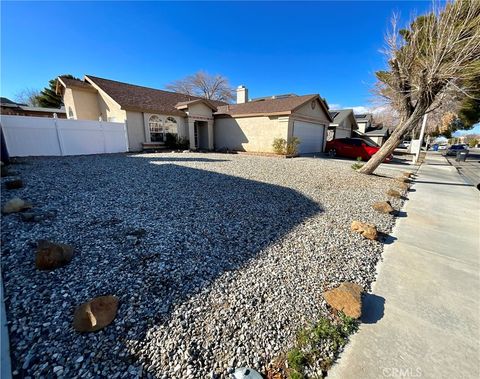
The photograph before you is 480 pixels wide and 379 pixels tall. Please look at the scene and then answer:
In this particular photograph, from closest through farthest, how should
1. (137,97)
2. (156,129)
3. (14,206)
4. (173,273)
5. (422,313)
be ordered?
1. (422,313)
2. (173,273)
3. (14,206)
4. (156,129)
5. (137,97)

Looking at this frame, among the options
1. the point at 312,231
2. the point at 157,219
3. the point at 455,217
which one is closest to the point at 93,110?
the point at 157,219

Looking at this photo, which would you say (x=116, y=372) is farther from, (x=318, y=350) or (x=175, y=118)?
(x=175, y=118)

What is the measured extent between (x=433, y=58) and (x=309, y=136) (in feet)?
33.2

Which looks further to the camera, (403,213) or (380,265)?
(403,213)

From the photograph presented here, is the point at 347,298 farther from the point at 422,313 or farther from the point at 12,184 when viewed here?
the point at 12,184

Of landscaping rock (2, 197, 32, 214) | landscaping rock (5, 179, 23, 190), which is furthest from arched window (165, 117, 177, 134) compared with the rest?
landscaping rock (2, 197, 32, 214)

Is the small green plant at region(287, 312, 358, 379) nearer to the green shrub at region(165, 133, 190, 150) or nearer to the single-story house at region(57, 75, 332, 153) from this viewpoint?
the single-story house at region(57, 75, 332, 153)

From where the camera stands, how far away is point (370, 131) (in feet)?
110

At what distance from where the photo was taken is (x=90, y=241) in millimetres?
2992

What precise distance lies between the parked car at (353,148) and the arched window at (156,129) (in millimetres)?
13054

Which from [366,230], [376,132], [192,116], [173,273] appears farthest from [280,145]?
[376,132]

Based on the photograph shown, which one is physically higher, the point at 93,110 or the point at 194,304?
the point at 93,110

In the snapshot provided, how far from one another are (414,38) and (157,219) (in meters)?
10.00

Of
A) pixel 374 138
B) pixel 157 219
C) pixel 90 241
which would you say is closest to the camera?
pixel 90 241
